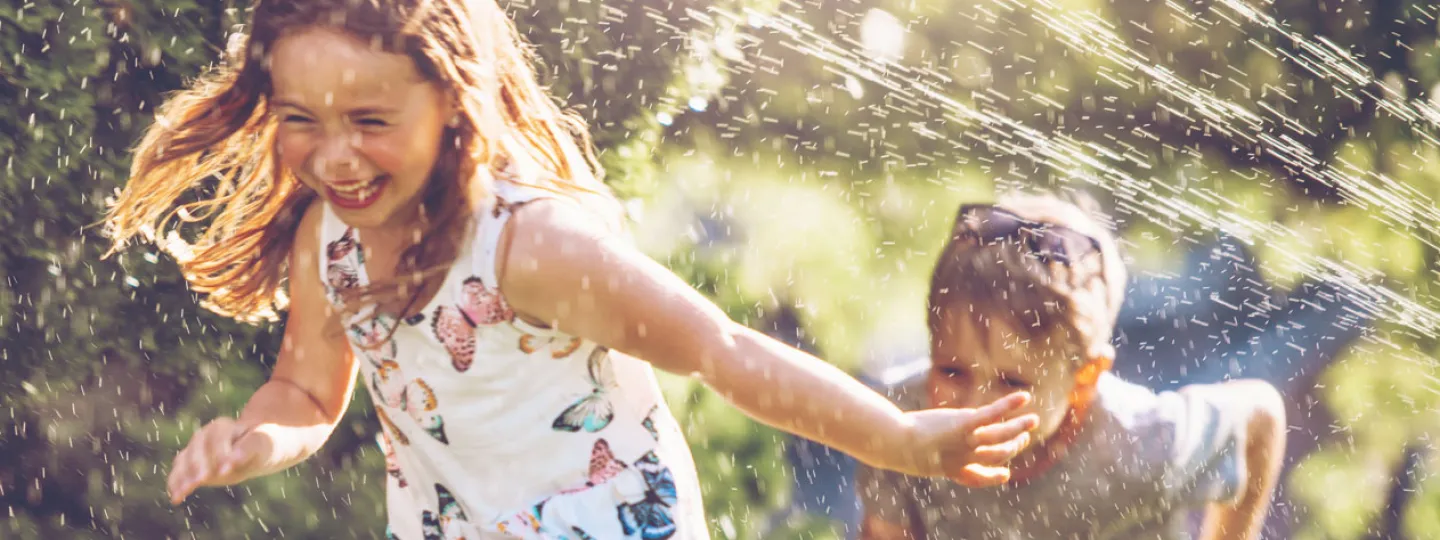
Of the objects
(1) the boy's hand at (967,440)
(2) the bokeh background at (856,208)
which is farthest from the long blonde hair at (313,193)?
(2) the bokeh background at (856,208)

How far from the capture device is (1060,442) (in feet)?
9.35

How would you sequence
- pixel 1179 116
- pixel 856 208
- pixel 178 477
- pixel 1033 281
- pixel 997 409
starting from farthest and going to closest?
pixel 856 208 → pixel 1179 116 → pixel 1033 281 → pixel 178 477 → pixel 997 409

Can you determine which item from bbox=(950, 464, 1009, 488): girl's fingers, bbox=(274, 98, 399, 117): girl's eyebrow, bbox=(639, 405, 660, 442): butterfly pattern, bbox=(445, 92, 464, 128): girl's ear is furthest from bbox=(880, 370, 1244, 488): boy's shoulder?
bbox=(274, 98, 399, 117): girl's eyebrow

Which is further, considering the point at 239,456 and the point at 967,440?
the point at 239,456

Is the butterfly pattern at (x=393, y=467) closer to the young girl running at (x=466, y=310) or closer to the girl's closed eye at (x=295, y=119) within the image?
the young girl running at (x=466, y=310)

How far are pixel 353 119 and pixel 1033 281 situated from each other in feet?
4.39

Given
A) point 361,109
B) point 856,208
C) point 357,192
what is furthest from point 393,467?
point 856,208

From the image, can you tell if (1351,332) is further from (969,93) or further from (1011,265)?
(1011,265)

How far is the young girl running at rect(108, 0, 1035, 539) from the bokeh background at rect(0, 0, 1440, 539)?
962 millimetres

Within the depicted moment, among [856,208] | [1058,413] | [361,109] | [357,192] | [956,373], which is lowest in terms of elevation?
[856,208]

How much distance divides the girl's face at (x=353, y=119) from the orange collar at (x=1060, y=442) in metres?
1.36

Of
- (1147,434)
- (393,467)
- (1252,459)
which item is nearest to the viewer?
(393,467)

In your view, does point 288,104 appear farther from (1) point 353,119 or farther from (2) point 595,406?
(2) point 595,406

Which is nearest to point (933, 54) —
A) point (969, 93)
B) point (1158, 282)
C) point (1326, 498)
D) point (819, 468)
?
point (969, 93)
